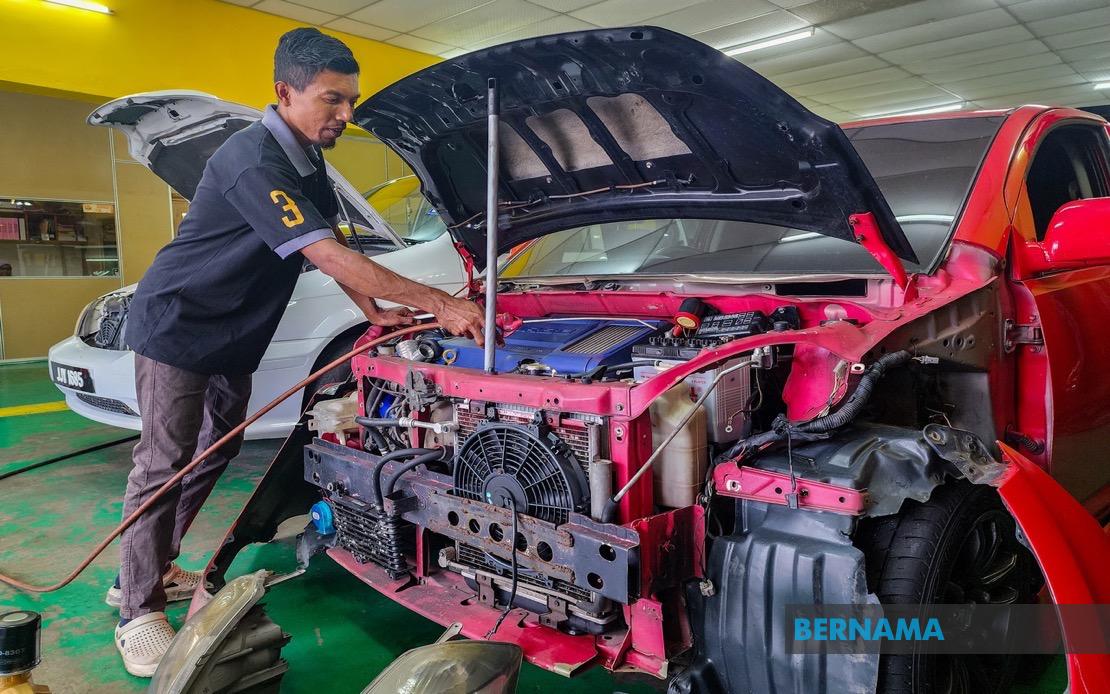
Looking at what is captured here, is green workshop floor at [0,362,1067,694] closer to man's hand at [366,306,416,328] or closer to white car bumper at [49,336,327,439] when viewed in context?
white car bumper at [49,336,327,439]

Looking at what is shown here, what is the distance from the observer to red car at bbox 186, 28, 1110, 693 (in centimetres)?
161

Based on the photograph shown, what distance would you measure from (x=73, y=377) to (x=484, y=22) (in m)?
6.16

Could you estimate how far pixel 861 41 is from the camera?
9.73 m

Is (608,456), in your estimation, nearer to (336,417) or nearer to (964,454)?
(964,454)

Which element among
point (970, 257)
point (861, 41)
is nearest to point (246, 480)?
point (970, 257)

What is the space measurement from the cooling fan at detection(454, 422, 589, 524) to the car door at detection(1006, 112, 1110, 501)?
1343 mm

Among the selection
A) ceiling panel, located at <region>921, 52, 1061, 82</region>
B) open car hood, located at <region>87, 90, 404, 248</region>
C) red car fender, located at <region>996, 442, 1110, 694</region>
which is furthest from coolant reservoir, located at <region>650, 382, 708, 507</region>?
ceiling panel, located at <region>921, 52, 1061, 82</region>

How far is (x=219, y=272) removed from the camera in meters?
2.37

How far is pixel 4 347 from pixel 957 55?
12999 mm

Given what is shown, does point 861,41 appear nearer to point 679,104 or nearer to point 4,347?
point 679,104

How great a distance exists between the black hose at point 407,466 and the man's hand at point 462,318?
34cm

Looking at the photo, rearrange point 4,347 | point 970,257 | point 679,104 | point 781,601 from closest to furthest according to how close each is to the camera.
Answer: point 781,601, point 679,104, point 970,257, point 4,347

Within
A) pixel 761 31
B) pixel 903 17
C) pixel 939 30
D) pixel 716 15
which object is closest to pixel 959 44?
pixel 939 30

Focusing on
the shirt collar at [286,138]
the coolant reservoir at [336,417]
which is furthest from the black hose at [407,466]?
the shirt collar at [286,138]
